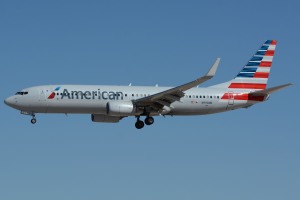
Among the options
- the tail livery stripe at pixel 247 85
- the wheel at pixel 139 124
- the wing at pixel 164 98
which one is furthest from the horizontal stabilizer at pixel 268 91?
the wheel at pixel 139 124

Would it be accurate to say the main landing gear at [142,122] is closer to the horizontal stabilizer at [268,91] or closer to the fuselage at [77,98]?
the fuselage at [77,98]

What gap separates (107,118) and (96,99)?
481cm

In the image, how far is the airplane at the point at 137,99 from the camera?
2699 inches

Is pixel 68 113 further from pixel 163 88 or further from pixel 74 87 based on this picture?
pixel 163 88

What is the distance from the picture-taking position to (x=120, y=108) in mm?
68750

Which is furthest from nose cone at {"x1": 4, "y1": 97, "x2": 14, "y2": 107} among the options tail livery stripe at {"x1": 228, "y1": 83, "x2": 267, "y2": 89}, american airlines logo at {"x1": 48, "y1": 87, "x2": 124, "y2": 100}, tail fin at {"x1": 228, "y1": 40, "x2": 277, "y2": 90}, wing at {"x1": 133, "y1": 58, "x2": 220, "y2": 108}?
tail livery stripe at {"x1": 228, "y1": 83, "x2": 267, "y2": 89}

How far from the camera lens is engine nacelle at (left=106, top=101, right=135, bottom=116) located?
68.5 meters

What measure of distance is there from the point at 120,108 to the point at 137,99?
2.46 metres

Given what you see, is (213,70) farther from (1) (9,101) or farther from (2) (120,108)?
(1) (9,101)

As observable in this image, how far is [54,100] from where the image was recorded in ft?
225

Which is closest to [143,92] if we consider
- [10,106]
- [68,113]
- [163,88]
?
[163,88]

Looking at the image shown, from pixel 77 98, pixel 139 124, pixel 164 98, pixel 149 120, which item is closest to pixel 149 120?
pixel 149 120

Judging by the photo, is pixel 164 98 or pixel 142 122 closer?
pixel 164 98

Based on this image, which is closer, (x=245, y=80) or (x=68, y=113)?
(x=68, y=113)
